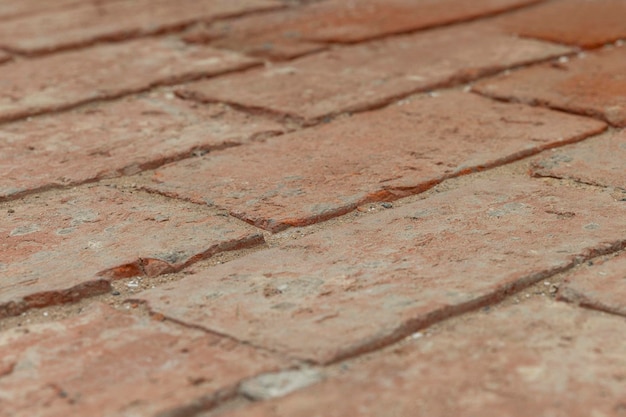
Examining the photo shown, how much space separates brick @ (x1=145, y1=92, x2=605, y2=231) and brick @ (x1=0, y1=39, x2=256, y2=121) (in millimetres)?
673

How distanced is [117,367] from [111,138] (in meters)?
1.29

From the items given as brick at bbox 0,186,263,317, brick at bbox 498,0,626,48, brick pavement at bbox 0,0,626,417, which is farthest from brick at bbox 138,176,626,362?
brick at bbox 498,0,626,48

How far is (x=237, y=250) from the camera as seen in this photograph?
2248mm

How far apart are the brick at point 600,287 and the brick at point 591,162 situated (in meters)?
0.46

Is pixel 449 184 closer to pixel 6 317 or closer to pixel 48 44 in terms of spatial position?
pixel 6 317

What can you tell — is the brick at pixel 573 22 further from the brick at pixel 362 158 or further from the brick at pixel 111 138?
the brick at pixel 111 138

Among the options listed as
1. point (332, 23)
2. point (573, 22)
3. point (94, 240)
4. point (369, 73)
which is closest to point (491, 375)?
point (94, 240)

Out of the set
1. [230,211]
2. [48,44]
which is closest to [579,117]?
[230,211]

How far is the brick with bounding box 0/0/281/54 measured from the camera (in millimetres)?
4055

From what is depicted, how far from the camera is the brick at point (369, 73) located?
3.18 meters

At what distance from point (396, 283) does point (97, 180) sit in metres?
0.94

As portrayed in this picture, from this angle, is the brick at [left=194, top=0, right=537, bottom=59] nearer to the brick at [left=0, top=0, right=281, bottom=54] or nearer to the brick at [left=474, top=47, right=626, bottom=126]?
the brick at [left=0, top=0, right=281, bottom=54]

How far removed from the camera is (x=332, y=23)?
4.15m

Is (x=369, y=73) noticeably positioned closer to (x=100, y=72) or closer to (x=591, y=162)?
(x=100, y=72)
